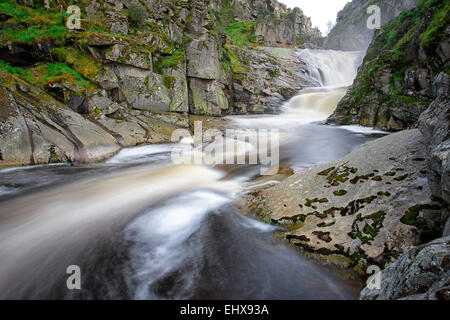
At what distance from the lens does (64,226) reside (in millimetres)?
4359

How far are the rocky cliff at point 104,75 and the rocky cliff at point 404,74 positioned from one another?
382 inches

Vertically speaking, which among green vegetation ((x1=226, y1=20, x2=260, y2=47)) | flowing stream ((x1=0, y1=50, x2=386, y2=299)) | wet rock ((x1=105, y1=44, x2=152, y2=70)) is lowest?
flowing stream ((x1=0, y1=50, x2=386, y2=299))

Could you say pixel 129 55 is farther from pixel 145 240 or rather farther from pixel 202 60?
pixel 145 240

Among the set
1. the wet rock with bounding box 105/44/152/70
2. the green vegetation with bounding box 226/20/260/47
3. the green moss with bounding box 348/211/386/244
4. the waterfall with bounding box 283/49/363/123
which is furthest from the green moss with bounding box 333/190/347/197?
the green vegetation with bounding box 226/20/260/47

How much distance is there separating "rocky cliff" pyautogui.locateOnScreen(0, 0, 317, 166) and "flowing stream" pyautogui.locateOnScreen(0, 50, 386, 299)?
1.54m

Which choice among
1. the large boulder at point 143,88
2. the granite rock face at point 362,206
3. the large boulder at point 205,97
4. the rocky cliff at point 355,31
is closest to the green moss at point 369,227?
the granite rock face at point 362,206

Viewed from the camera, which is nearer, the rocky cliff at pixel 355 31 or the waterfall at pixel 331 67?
the waterfall at pixel 331 67

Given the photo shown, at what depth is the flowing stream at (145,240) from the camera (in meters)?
2.71

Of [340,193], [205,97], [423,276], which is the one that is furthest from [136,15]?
[423,276]

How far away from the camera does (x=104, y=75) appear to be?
11.6 m

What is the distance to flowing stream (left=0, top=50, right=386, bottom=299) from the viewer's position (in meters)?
2.71

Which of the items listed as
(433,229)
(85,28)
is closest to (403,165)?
(433,229)

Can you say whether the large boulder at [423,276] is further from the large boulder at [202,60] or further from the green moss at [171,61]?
the large boulder at [202,60]

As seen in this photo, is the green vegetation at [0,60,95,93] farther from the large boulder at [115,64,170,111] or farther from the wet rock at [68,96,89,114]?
the large boulder at [115,64,170,111]
